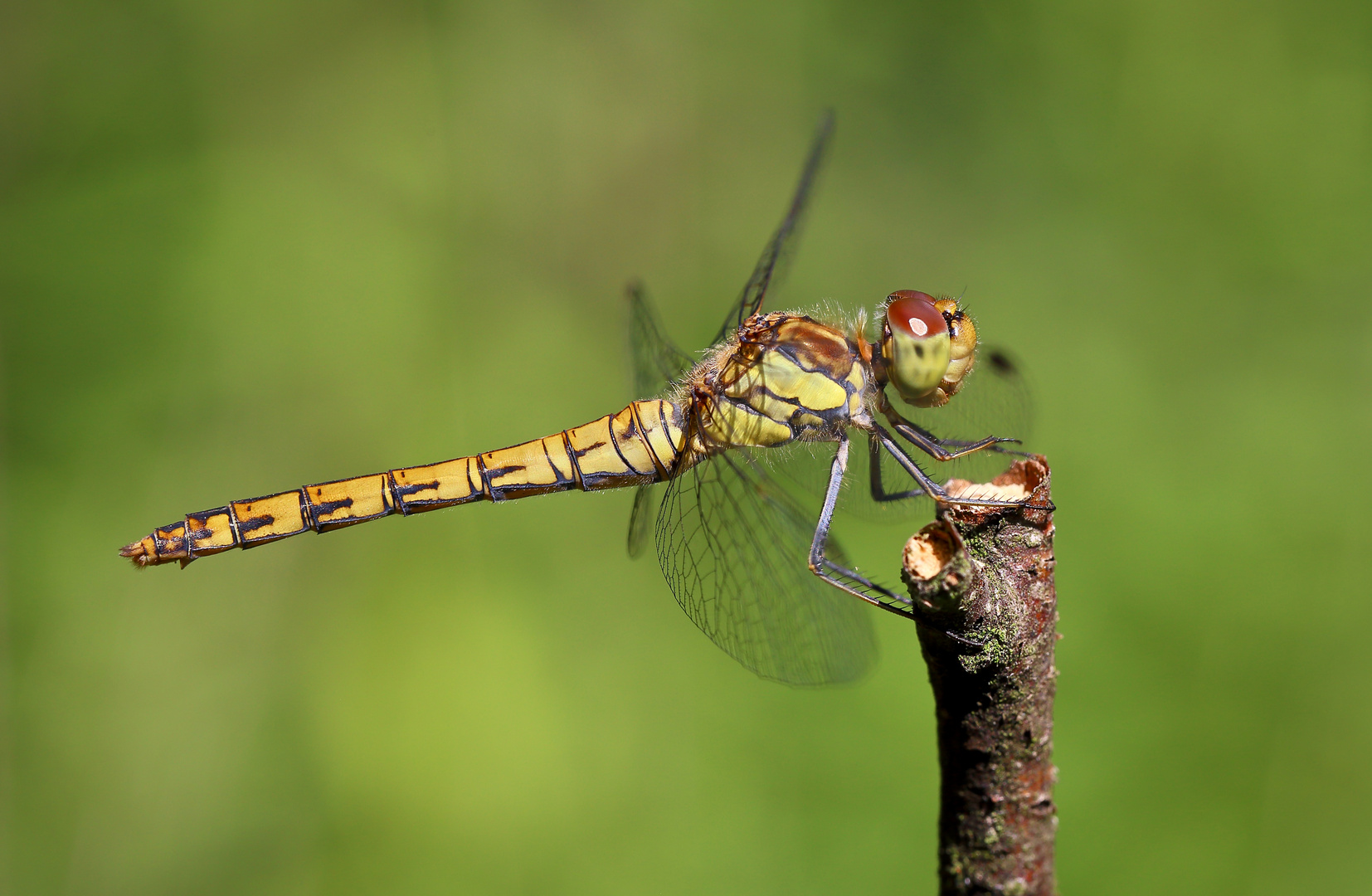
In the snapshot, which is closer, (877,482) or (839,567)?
(839,567)

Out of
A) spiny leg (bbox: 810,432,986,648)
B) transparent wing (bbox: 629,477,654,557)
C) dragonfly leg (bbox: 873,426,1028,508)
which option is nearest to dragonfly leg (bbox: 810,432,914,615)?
spiny leg (bbox: 810,432,986,648)

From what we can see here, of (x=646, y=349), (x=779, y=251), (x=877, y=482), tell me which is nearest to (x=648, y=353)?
(x=646, y=349)

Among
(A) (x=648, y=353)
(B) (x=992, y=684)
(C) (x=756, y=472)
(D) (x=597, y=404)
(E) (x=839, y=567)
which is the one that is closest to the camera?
(B) (x=992, y=684)

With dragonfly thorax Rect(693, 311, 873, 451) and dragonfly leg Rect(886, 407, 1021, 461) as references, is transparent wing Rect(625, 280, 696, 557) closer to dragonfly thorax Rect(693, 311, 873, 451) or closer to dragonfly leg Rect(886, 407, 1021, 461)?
dragonfly thorax Rect(693, 311, 873, 451)

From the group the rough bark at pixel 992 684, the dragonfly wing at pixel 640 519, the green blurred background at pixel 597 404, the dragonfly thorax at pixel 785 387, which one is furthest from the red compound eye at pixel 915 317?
the green blurred background at pixel 597 404

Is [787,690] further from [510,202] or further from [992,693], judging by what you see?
[510,202]

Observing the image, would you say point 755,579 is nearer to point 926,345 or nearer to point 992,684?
point 926,345

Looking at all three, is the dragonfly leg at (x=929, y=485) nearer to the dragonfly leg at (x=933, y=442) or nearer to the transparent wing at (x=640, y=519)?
the dragonfly leg at (x=933, y=442)
